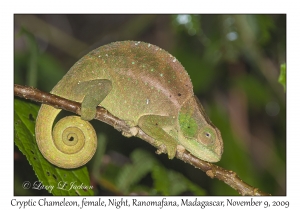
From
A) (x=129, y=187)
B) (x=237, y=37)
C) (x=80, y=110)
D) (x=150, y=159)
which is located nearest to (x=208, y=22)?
(x=237, y=37)

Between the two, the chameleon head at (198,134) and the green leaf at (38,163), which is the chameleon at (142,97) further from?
the green leaf at (38,163)

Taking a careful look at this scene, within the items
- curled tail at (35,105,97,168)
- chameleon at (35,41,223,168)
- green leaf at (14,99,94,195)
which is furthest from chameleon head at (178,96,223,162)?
green leaf at (14,99,94,195)

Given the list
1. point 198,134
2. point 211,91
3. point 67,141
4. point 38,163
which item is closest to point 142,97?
point 198,134

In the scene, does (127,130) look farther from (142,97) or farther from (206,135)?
(206,135)

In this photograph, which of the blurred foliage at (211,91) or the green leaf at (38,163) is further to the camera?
the blurred foliage at (211,91)

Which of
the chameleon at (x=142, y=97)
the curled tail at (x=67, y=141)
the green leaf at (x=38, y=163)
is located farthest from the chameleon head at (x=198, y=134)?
the green leaf at (x=38, y=163)
